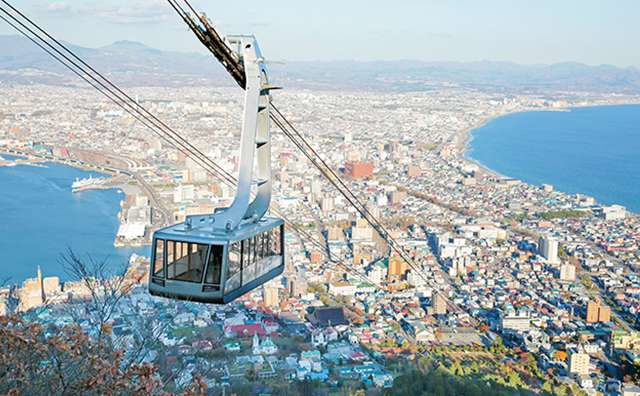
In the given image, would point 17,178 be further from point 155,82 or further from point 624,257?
point 155,82

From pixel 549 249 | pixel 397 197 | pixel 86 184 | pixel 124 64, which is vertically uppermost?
pixel 124 64

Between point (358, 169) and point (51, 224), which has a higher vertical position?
point (358, 169)

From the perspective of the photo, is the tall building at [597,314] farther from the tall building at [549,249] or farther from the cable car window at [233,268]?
the cable car window at [233,268]

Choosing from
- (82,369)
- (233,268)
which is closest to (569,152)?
(233,268)

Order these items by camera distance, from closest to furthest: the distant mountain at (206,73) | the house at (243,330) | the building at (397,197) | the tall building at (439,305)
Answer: the house at (243,330) < the tall building at (439,305) < the building at (397,197) < the distant mountain at (206,73)

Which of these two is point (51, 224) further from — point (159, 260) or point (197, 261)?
point (197, 261)

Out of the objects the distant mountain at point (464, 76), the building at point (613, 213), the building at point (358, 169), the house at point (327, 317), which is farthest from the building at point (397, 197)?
the distant mountain at point (464, 76)

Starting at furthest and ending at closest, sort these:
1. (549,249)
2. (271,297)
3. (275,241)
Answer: (549,249) < (271,297) < (275,241)
